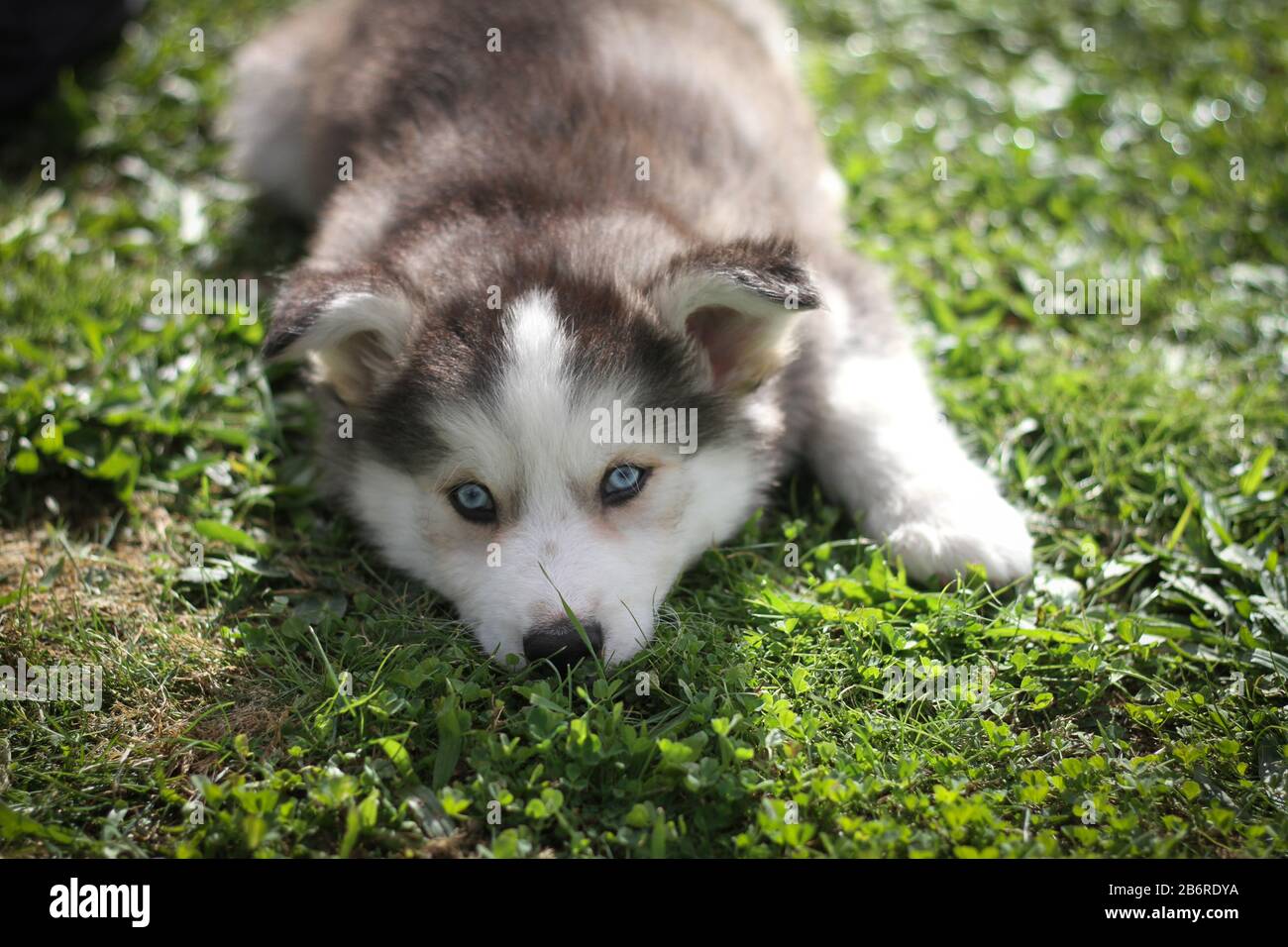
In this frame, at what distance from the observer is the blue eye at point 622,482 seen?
2.99 metres

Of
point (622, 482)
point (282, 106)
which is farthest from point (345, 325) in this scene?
point (282, 106)

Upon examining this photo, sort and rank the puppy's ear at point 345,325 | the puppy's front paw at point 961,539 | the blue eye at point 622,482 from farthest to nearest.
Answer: the puppy's front paw at point 961,539 < the blue eye at point 622,482 < the puppy's ear at point 345,325

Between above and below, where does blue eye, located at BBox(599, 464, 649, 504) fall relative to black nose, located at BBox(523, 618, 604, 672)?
above

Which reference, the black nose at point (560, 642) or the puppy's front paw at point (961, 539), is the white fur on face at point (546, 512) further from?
the puppy's front paw at point (961, 539)

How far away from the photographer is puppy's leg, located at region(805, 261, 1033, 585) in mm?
3219

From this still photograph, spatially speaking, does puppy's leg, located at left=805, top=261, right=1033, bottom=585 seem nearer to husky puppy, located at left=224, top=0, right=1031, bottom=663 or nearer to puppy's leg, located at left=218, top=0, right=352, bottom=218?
husky puppy, located at left=224, top=0, right=1031, bottom=663

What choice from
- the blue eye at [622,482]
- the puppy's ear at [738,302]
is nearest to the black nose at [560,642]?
the blue eye at [622,482]

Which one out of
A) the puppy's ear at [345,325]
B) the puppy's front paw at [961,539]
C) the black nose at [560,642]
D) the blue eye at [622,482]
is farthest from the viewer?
the puppy's front paw at [961,539]

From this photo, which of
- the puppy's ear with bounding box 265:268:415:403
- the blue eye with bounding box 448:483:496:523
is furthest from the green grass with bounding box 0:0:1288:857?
the puppy's ear with bounding box 265:268:415:403

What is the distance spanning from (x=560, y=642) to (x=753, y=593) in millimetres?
687

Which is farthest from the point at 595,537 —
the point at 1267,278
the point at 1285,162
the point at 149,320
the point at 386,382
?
the point at 1285,162

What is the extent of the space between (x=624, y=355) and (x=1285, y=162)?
3.76 metres

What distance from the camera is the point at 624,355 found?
2.95m

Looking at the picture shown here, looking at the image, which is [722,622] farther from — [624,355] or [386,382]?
[386,382]
